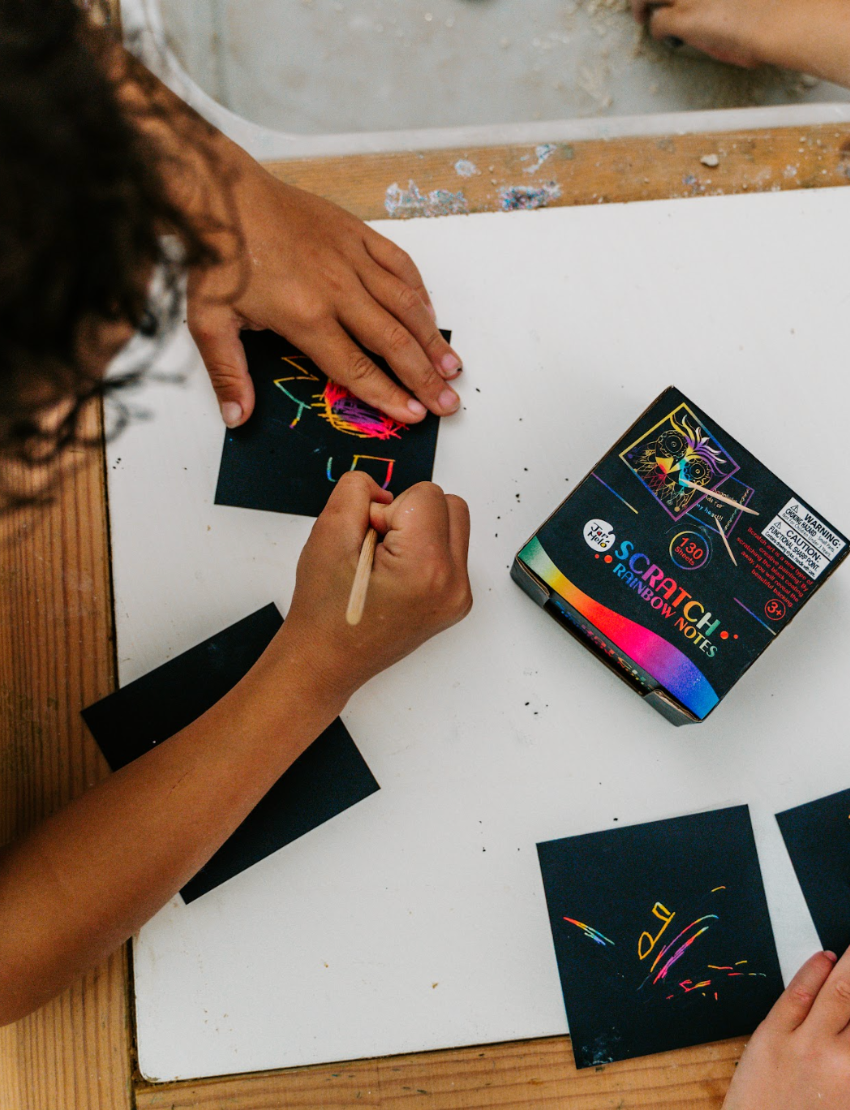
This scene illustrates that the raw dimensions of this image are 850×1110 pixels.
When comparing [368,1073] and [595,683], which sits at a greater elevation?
[595,683]

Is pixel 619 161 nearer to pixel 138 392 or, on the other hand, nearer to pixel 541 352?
pixel 541 352

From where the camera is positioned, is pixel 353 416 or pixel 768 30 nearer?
pixel 353 416

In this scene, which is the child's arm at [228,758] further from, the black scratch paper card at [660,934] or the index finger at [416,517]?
the black scratch paper card at [660,934]

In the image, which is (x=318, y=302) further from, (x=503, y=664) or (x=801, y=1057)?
(x=801, y=1057)

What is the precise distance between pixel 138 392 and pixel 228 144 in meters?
0.23

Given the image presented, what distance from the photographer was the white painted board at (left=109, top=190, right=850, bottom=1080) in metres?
0.63

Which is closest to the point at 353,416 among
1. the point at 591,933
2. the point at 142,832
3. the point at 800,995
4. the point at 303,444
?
the point at 303,444

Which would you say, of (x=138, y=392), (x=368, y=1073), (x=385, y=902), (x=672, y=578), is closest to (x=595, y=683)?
(x=672, y=578)

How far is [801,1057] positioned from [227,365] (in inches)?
29.3

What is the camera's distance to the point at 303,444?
2.22ft

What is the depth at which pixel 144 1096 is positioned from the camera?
0.62 m

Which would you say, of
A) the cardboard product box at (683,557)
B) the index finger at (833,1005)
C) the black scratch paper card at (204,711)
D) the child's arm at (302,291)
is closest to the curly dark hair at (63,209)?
the child's arm at (302,291)

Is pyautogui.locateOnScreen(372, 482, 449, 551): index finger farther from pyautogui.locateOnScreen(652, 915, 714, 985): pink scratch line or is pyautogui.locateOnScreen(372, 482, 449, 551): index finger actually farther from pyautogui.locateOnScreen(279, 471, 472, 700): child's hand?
pyautogui.locateOnScreen(652, 915, 714, 985): pink scratch line

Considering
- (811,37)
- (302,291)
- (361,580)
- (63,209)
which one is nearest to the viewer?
(63,209)
